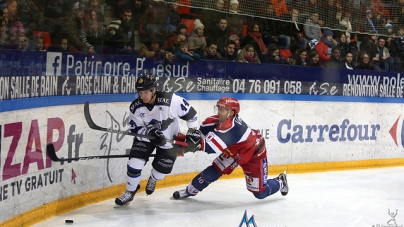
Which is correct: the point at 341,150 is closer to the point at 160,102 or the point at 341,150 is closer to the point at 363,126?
the point at 363,126

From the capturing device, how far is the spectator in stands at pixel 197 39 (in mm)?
7914

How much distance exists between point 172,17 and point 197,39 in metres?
0.48

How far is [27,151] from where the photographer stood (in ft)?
17.1

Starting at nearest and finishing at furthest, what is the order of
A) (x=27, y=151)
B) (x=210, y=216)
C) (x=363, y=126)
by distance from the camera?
(x=27, y=151) < (x=210, y=216) < (x=363, y=126)

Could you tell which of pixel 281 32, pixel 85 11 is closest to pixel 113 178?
pixel 85 11

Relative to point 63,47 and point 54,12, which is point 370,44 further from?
point 54,12

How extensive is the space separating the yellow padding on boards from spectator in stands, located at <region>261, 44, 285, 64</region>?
4.32 ft

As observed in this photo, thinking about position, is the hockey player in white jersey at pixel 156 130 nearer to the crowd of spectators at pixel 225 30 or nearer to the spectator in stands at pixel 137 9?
the crowd of spectators at pixel 225 30

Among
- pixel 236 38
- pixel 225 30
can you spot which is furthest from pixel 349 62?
pixel 225 30

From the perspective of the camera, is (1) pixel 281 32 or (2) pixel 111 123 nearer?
(2) pixel 111 123

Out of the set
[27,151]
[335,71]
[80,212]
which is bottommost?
[80,212]

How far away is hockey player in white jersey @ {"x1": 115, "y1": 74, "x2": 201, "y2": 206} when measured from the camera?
5988 millimetres

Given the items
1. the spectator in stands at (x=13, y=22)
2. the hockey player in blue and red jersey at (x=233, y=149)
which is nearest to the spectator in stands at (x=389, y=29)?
the hockey player in blue and red jersey at (x=233, y=149)

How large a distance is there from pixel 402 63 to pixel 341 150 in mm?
1711
